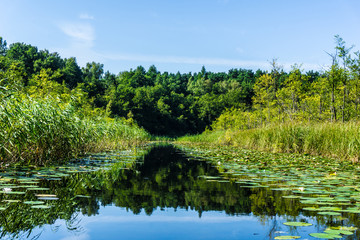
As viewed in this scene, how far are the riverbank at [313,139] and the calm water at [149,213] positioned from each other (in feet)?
17.7

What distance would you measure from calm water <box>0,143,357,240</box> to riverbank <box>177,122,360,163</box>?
5.40m

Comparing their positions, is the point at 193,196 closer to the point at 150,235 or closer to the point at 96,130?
the point at 150,235

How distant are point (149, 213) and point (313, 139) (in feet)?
28.9

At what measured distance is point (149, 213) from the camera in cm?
280

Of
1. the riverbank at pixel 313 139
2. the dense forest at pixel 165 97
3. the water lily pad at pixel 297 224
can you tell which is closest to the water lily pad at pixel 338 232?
the water lily pad at pixel 297 224

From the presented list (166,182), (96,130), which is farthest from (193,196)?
(96,130)

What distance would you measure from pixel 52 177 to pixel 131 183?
134cm

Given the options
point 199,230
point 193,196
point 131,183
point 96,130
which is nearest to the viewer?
point 199,230

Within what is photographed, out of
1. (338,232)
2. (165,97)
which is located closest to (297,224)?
(338,232)

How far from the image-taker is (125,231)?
2275 millimetres

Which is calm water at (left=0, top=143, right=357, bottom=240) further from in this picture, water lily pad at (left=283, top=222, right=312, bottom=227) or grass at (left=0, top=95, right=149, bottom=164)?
grass at (left=0, top=95, right=149, bottom=164)

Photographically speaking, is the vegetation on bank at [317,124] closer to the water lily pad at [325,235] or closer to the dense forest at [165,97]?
the dense forest at [165,97]

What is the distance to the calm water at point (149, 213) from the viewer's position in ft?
7.18

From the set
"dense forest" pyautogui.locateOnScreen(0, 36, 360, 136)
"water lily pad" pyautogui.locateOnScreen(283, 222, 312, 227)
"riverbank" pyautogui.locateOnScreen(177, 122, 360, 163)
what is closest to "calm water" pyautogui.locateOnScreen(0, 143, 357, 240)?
"water lily pad" pyautogui.locateOnScreen(283, 222, 312, 227)
